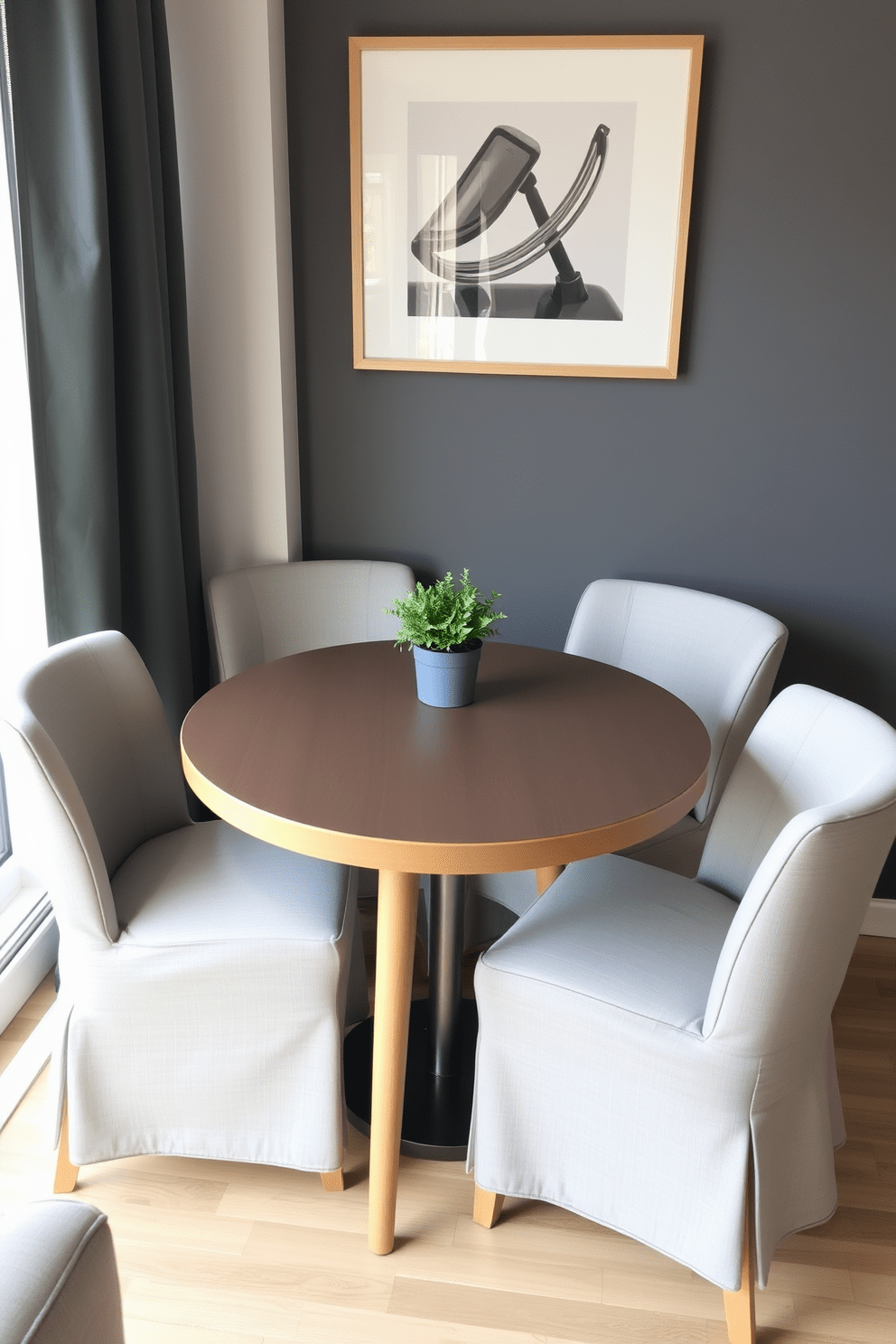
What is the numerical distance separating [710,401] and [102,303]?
1446 mm

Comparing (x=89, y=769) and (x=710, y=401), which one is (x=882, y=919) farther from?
(x=89, y=769)

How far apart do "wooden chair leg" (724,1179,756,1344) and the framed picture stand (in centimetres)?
185

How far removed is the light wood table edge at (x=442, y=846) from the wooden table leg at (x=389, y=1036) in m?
0.10

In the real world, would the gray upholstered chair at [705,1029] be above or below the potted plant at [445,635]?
below

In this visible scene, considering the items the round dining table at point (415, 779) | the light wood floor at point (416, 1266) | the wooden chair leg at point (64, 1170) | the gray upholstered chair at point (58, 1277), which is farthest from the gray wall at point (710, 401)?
the gray upholstered chair at point (58, 1277)

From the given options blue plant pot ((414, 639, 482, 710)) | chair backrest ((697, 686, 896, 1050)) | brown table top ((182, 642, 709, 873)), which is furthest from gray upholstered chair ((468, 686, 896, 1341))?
blue plant pot ((414, 639, 482, 710))

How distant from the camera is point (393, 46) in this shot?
2348 millimetres

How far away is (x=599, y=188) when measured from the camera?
2.39m

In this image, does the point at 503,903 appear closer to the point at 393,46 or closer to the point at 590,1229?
the point at 590,1229

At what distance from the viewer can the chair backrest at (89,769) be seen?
157 centimetres

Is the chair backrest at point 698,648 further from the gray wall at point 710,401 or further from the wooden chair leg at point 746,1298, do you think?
the wooden chair leg at point 746,1298

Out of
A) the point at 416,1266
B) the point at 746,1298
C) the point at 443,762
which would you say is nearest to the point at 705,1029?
the point at 746,1298

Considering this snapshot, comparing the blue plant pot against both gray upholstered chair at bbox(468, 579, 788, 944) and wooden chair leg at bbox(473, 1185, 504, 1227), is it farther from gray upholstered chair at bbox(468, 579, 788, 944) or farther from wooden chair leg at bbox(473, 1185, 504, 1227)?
wooden chair leg at bbox(473, 1185, 504, 1227)

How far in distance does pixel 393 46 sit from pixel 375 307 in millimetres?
578
